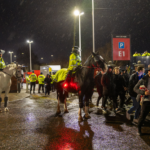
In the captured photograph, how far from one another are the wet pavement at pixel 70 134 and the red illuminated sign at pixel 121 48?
40.6 ft

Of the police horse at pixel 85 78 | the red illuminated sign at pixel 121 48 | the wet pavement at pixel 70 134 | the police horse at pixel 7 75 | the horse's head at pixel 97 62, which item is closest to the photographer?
the wet pavement at pixel 70 134

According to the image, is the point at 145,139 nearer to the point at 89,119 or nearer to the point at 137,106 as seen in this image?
the point at 137,106

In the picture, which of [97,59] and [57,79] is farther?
[57,79]

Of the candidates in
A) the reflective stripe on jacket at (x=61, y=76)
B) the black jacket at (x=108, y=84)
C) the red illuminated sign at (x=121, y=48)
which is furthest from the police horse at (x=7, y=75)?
the red illuminated sign at (x=121, y=48)

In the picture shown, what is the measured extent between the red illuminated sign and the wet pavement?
12.4 m

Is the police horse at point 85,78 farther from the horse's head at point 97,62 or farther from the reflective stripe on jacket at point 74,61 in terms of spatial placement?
the reflective stripe on jacket at point 74,61

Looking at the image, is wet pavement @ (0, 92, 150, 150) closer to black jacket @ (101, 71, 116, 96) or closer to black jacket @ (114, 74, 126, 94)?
black jacket @ (101, 71, 116, 96)

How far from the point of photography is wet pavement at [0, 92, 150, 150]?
4.14m

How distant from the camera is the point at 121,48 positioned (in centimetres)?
1819

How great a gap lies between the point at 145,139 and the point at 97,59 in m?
3.16

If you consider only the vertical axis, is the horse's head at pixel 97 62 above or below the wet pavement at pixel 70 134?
above

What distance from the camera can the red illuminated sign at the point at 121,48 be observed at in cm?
1795

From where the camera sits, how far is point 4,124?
19.8ft

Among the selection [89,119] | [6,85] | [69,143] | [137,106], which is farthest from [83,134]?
[6,85]
